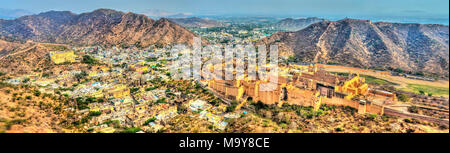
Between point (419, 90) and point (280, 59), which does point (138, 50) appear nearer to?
point (280, 59)

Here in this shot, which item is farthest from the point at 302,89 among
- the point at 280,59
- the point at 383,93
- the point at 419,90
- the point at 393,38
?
the point at 393,38

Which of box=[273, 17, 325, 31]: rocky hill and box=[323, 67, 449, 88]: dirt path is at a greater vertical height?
box=[273, 17, 325, 31]: rocky hill

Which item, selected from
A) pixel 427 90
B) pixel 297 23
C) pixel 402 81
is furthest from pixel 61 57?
pixel 297 23

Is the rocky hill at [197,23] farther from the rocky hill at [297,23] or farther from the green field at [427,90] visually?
the green field at [427,90]

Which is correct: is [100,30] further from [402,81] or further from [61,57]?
[402,81]

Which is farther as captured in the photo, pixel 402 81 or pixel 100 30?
pixel 100 30

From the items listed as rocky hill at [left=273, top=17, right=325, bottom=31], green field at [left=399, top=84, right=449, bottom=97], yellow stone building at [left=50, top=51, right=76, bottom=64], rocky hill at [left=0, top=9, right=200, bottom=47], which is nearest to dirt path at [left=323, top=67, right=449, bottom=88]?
green field at [left=399, top=84, right=449, bottom=97]

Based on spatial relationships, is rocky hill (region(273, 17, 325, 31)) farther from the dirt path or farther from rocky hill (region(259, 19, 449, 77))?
the dirt path
